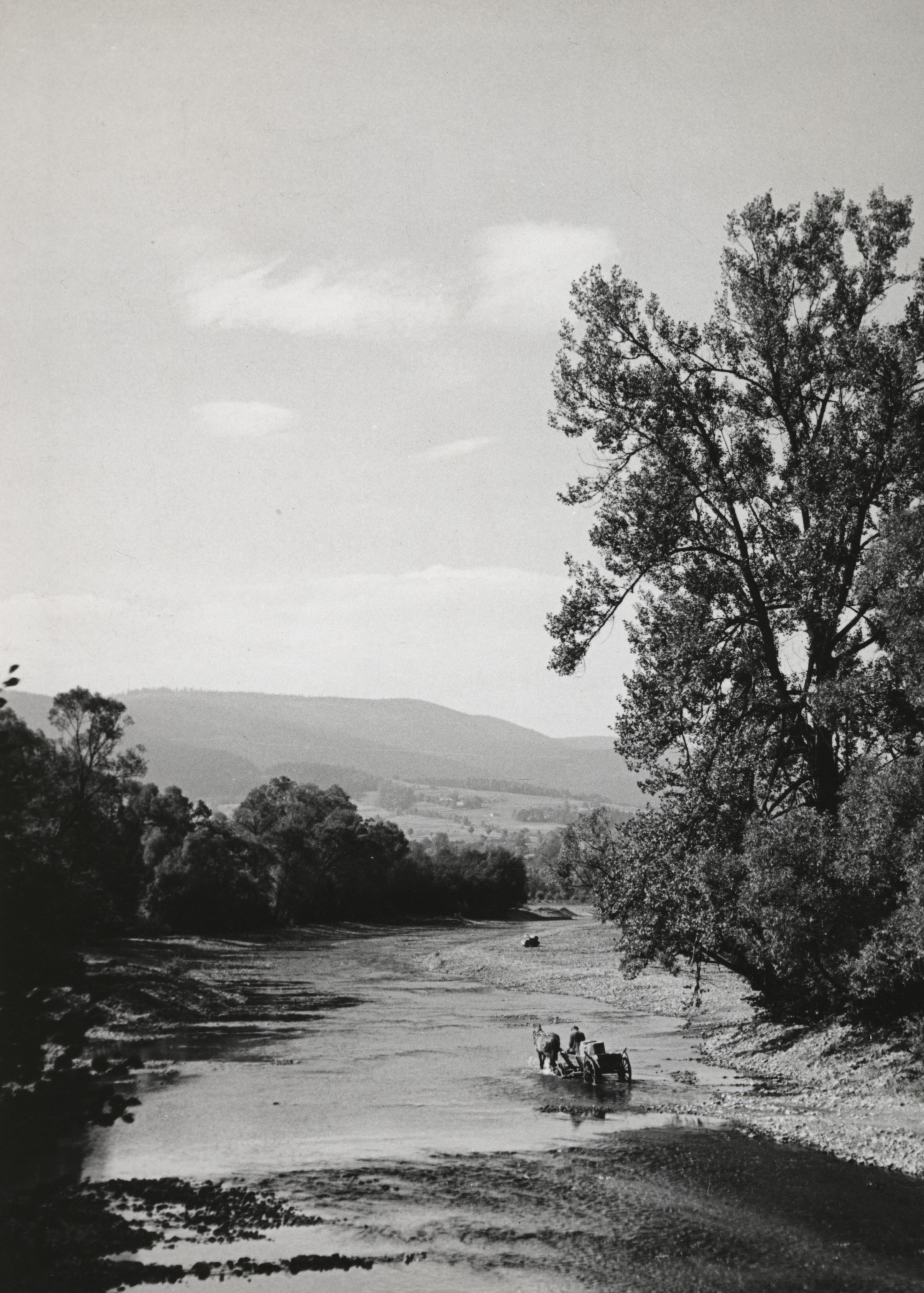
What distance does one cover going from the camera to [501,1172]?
19906mm

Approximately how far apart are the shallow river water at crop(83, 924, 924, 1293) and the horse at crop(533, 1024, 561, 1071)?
1.42 ft

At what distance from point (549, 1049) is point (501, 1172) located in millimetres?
12489

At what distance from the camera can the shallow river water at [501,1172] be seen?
15.0 m

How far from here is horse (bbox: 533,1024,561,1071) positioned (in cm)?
3150

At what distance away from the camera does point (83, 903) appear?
12.2 m

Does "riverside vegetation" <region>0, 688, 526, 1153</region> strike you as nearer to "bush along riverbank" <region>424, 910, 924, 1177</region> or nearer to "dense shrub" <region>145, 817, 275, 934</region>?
"dense shrub" <region>145, 817, 275, 934</region>

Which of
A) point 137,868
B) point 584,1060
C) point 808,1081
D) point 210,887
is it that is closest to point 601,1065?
point 584,1060

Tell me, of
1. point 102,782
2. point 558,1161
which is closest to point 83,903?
point 558,1161

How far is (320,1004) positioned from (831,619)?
106 feet

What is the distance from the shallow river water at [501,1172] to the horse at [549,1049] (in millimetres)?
432

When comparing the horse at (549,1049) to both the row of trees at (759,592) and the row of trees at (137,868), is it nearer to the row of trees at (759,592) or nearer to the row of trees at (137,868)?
the row of trees at (759,592)

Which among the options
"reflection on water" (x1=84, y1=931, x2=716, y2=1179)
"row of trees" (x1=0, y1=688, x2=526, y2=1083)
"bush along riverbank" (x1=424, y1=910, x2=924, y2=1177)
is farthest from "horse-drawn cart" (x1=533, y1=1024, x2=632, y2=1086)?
"row of trees" (x1=0, y1=688, x2=526, y2=1083)

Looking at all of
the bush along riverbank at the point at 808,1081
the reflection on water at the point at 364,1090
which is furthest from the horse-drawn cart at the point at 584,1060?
the bush along riverbank at the point at 808,1081

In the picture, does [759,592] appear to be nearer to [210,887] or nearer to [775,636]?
[775,636]
